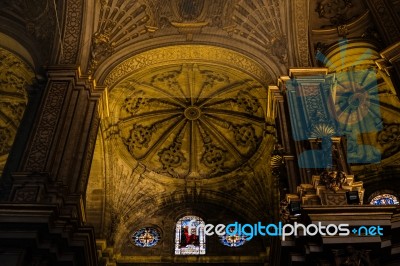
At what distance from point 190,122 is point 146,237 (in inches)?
153

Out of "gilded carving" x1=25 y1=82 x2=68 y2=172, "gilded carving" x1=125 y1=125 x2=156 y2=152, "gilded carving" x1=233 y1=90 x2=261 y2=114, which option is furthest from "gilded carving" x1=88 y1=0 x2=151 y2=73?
"gilded carving" x1=125 y1=125 x2=156 y2=152

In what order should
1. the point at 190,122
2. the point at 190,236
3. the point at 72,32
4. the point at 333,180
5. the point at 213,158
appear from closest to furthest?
the point at 333,180
the point at 72,32
the point at 190,236
the point at 190,122
the point at 213,158

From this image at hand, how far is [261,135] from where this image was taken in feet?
60.5

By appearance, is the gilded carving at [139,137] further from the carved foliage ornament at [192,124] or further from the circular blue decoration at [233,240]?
the circular blue decoration at [233,240]

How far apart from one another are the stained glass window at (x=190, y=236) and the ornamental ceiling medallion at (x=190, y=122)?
1.55 metres

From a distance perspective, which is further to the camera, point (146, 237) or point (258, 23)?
point (146, 237)

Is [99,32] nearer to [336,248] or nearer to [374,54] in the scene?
[374,54]

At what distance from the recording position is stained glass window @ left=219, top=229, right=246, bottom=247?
17.6m

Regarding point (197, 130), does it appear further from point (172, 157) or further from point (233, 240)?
point (233, 240)

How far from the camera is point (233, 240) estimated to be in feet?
58.0

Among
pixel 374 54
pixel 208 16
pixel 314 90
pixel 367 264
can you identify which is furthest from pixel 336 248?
pixel 208 16

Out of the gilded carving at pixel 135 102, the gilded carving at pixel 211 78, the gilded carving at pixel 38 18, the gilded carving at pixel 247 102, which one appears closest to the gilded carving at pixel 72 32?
the gilded carving at pixel 38 18

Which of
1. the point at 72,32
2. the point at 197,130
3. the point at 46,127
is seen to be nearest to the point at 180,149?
the point at 197,130

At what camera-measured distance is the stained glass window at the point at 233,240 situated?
17578 mm
